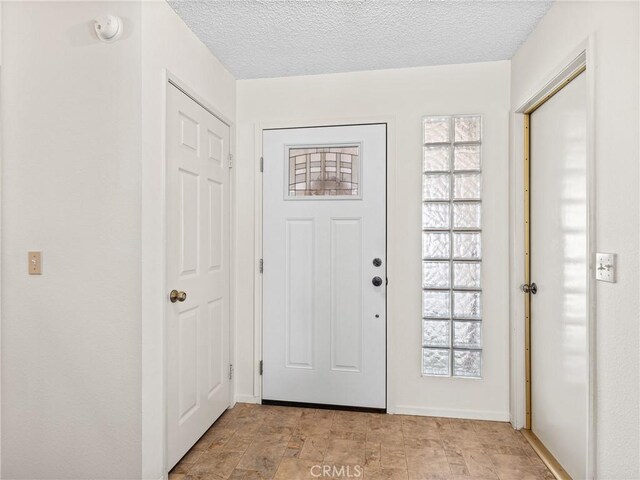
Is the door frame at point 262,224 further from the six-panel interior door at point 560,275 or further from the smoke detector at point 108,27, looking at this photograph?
the smoke detector at point 108,27

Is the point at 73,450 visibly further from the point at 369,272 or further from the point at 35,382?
the point at 369,272

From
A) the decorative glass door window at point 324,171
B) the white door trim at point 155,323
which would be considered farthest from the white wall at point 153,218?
the decorative glass door window at point 324,171

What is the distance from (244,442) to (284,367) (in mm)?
592

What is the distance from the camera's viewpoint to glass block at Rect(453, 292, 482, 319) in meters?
2.45

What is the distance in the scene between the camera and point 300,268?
265 centimetres

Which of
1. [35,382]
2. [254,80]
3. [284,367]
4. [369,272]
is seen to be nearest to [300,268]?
[369,272]

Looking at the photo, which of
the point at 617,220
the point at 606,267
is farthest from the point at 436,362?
the point at 617,220

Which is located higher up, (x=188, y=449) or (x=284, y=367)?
(x=284, y=367)

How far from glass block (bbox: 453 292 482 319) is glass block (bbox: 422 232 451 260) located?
0.91ft

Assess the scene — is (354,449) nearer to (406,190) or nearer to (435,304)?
(435,304)

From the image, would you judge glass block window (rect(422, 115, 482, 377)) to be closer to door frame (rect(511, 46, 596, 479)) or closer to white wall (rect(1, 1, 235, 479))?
door frame (rect(511, 46, 596, 479))

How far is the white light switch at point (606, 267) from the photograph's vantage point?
1361 millimetres

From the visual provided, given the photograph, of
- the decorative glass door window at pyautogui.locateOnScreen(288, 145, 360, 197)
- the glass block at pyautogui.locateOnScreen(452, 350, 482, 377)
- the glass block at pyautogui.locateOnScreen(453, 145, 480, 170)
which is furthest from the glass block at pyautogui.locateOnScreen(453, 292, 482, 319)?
the decorative glass door window at pyautogui.locateOnScreen(288, 145, 360, 197)

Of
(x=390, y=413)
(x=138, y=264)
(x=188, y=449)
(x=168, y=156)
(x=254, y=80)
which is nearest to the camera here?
(x=138, y=264)
